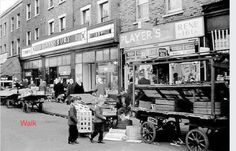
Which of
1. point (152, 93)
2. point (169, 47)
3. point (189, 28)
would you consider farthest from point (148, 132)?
point (169, 47)

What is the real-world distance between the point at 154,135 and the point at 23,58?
1093 inches

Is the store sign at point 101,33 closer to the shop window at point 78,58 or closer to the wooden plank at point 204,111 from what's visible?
the shop window at point 78,58

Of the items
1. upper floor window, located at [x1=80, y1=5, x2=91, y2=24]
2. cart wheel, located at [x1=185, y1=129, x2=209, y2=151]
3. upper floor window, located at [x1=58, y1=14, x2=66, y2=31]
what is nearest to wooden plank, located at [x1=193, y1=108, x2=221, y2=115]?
cart wheel, located at [x1=185, y1=129, x2=209, y2=151]

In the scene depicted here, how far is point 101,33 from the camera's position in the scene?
64.7 feet

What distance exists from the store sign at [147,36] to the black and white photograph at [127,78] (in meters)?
0.06

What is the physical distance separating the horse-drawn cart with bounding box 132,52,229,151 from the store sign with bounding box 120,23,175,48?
19.7 ft

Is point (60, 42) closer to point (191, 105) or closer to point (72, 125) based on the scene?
point (72, 125)

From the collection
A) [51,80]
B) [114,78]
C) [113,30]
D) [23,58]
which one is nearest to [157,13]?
[113,30]

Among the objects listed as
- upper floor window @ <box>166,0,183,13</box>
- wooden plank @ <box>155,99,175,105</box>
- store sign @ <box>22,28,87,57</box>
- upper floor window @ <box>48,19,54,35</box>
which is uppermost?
upper floor window @ <box>48,19,54,35</box>

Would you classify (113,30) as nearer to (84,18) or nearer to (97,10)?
(97,10)

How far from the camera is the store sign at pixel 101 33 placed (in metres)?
19.0

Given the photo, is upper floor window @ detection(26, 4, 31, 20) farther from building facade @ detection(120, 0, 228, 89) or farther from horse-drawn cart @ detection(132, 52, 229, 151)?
horse-drawn cart @ detection(132, 52, 229, 151)

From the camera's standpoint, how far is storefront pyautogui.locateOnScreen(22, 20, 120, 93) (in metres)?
19.2

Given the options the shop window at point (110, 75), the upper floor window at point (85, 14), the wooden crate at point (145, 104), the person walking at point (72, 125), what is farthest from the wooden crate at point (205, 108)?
the upper floor window at point (85, 14)
